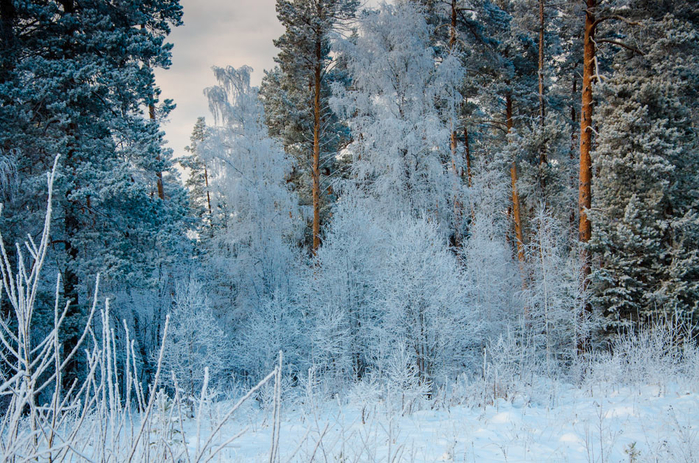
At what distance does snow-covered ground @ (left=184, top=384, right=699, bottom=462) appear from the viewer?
11.6ft

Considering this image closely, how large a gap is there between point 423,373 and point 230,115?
10117mm

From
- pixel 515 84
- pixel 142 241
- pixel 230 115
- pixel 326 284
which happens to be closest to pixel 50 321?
pixel 142 241

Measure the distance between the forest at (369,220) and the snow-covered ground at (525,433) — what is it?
443 mm

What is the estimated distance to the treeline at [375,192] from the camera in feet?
28.6

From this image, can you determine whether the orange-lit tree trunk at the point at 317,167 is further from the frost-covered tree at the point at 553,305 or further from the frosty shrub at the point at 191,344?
the frost-covered tree at the point at 553,305

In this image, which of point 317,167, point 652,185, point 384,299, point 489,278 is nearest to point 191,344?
point 384,299

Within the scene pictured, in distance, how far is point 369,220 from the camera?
39.1ft

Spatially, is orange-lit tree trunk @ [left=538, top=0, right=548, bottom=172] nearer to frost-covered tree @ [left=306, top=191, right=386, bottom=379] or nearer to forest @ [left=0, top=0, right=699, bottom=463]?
forest @ [left=0, top=0, right=699, bottom=463]

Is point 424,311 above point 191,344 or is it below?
above

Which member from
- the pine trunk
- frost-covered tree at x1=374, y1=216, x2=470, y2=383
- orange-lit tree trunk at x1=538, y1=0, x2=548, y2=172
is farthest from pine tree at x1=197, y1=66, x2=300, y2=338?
orange-lit tree trunk at x1=538, y1=0, x2=548, y2=172

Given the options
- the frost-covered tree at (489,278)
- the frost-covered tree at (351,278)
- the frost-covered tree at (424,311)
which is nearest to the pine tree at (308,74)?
the frost-covered tree at (351,278)

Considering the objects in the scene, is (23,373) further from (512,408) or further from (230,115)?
(230,115)

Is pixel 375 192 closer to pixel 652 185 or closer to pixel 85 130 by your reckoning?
pixel 652 185

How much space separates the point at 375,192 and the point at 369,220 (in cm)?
117
